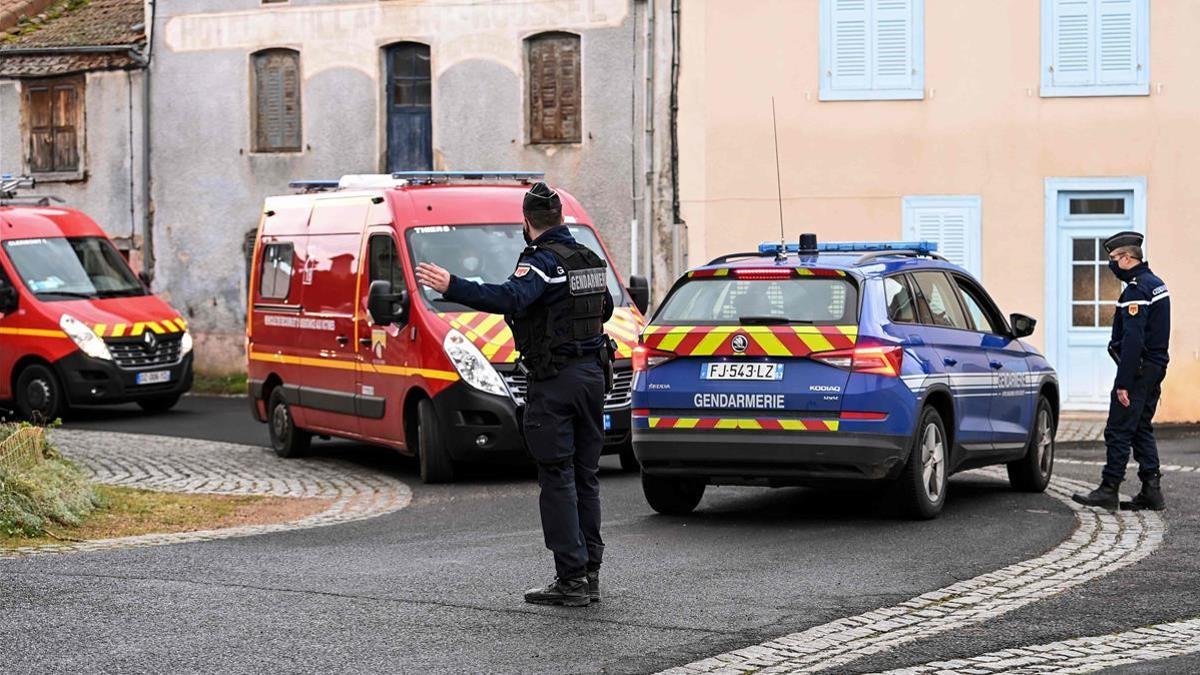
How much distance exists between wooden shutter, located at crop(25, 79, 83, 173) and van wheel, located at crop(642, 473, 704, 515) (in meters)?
20.0

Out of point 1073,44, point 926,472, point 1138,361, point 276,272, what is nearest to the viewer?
point 926,472

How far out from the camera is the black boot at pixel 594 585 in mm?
8539

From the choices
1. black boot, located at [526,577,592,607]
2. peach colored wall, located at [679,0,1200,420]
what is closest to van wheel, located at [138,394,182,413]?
peach colored wall, located at [679,0,1200,420]

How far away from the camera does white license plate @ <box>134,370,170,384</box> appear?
21.9 metres

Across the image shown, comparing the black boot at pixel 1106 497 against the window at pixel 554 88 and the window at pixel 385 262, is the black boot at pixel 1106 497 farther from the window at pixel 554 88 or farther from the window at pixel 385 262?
the window at pixel 554 88

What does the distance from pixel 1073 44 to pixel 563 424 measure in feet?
54.3

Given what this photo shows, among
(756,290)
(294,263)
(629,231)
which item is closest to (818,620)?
(756,290)

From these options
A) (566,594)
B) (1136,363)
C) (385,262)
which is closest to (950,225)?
(385,262)

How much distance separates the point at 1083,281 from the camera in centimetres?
2341

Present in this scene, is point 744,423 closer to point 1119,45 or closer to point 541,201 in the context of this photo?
point 541,201

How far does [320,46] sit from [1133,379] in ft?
58.9

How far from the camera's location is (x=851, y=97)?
78.7ft

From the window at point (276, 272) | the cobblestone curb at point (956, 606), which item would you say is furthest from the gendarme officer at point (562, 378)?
the window at point (276, 272)

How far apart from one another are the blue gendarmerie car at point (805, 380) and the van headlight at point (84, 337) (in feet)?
36.3
